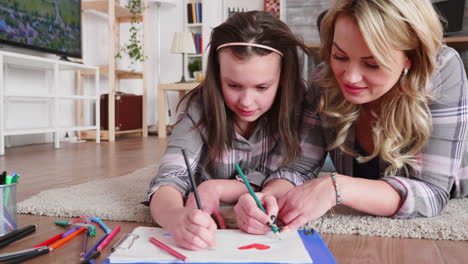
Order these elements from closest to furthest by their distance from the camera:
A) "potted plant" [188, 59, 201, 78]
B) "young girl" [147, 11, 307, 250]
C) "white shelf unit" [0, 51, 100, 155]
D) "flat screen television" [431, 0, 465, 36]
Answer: "young girl" [147, 11, 307, 250] < "white shelf unit" [0, 51, 100, 155] < "flat screen television" [431, 0, 465, 36] < "potted plant" [188, 59, 201, 78]

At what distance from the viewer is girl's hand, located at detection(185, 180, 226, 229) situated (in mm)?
873

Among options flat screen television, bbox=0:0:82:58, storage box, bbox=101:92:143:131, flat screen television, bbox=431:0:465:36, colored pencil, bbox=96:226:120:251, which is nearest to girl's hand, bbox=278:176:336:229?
colored pencil, bbox=96:226:120:251

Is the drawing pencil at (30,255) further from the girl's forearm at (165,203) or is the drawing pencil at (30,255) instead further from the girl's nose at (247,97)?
the girl's nose at (247,97)

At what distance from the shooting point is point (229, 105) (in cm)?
102

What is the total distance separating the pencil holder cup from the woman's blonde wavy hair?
2.37 ft

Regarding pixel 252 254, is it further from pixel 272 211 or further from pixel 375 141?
pixel 375 141

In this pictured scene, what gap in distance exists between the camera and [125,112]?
401 centimetres

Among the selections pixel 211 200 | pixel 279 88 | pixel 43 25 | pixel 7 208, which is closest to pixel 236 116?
pixel 279 88

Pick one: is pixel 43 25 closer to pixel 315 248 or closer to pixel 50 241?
pixel 50 241

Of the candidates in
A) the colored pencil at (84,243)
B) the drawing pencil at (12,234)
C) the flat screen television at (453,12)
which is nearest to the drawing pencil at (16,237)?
the drawing pencil at (12,234)

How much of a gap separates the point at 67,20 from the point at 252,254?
3201mm

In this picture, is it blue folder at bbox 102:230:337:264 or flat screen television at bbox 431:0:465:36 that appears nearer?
blue folder at bbox 102:230:337:264

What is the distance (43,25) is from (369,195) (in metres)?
2.94

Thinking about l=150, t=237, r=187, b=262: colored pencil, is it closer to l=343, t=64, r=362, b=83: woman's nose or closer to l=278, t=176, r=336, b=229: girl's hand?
l=278, t=176, r=336, b=229: girl's hand
